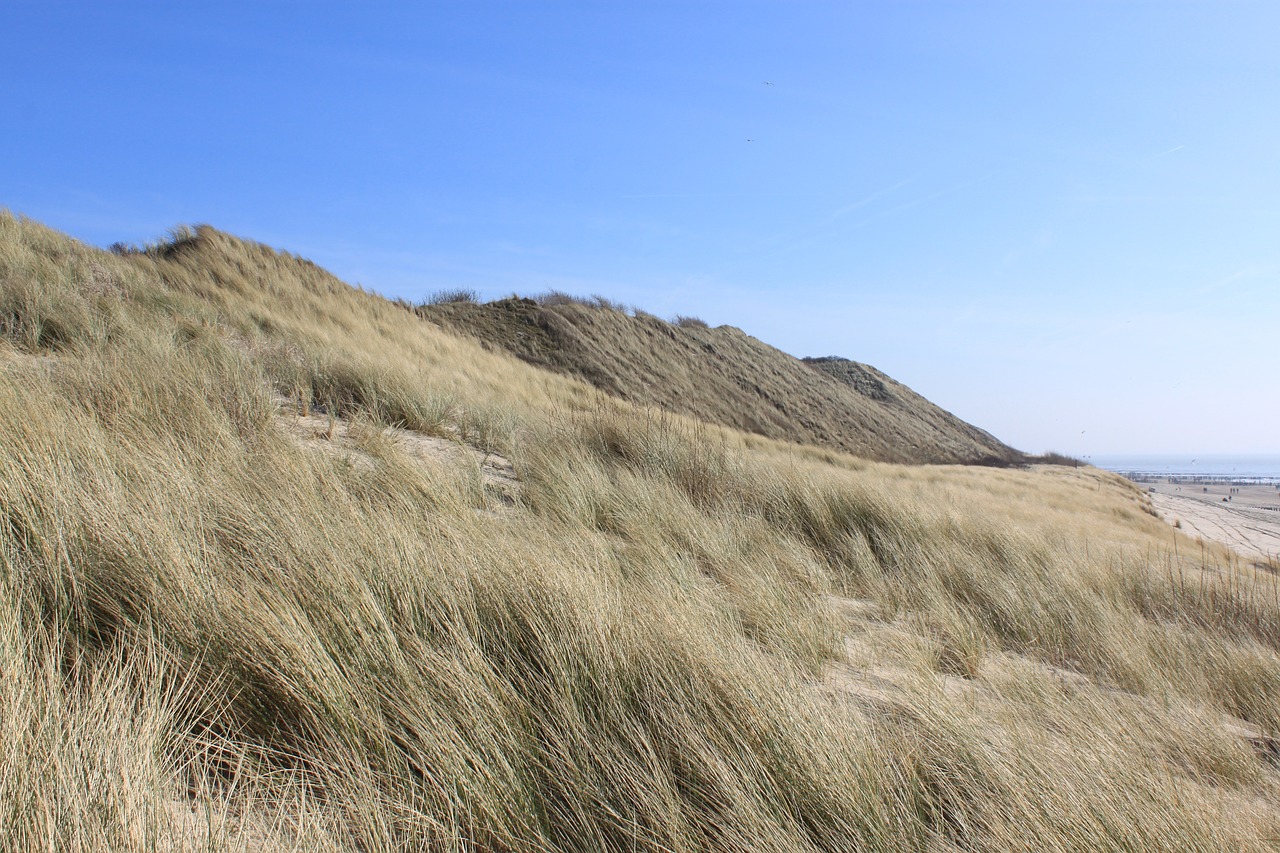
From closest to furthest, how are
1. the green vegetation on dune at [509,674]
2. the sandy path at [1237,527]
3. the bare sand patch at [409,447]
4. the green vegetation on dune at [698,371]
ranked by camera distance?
the green vegetation on dune at [509,674], the bare sand patch at [409,447], the sandy path at [1237,527], the green vegetation on dune at [698,371]

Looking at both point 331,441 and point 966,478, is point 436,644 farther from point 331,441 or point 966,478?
point 966,478

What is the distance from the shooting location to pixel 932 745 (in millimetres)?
2137

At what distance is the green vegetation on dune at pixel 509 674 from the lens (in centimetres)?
162

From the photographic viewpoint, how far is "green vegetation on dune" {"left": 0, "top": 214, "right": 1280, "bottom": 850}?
162cm

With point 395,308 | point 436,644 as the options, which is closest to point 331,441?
point 436,644

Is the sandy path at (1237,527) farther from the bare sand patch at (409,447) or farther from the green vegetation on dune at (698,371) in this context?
the bare sand patch at (409,447)

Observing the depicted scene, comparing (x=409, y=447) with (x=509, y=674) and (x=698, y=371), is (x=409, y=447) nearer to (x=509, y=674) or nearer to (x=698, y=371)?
(x=509, y=674)

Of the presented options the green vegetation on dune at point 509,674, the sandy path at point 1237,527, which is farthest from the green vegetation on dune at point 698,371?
the green vegetation on dune at point 509,674

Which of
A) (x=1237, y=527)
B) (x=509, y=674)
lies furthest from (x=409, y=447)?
(x=1237, y=527)

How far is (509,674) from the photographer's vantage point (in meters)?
2.23

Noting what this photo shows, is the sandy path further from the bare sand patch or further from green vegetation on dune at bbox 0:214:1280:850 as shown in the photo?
the bare sand patch

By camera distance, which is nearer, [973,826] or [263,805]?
[263,805]

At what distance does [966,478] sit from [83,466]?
20.7 metres

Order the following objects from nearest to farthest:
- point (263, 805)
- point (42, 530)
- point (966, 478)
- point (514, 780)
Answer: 1. point (263, 805)
2. point (514, 780)
3. point (42, 530)
4. point (966, 478)
